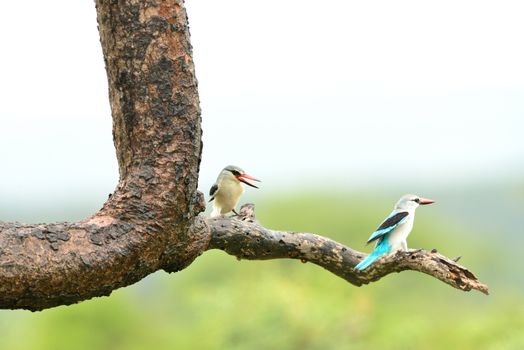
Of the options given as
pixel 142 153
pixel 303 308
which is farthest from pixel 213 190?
pixel 303 308

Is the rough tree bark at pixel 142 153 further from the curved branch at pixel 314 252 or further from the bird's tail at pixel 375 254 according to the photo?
the bird's tail at pixel 375 254

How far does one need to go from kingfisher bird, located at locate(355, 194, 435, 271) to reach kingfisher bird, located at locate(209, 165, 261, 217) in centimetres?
144

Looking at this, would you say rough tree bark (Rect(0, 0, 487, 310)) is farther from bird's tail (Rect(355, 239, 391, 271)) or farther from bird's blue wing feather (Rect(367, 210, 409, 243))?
bird's blue wing feather (Rect(367, 210, 409, 243))

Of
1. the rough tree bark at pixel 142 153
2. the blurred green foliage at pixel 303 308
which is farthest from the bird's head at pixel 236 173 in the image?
the blurred green foliage at pixel 303 308

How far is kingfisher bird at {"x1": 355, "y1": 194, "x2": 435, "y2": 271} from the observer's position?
591cm

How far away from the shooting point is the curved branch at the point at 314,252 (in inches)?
213

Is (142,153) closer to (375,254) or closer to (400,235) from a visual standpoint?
(375,254)

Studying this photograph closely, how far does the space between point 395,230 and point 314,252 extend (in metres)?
0.59

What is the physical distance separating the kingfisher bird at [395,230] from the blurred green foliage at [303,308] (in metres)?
4.64

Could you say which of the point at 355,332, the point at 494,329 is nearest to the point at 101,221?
the point at 355,332

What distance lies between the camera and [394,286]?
182ft

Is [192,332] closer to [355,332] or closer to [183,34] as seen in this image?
[355,332]

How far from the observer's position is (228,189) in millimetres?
7543

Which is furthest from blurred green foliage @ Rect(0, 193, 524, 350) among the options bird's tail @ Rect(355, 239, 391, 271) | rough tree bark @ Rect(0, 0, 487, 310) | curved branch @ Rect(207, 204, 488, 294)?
rough tree bark @ Rect(0, 0, 487, 310)
